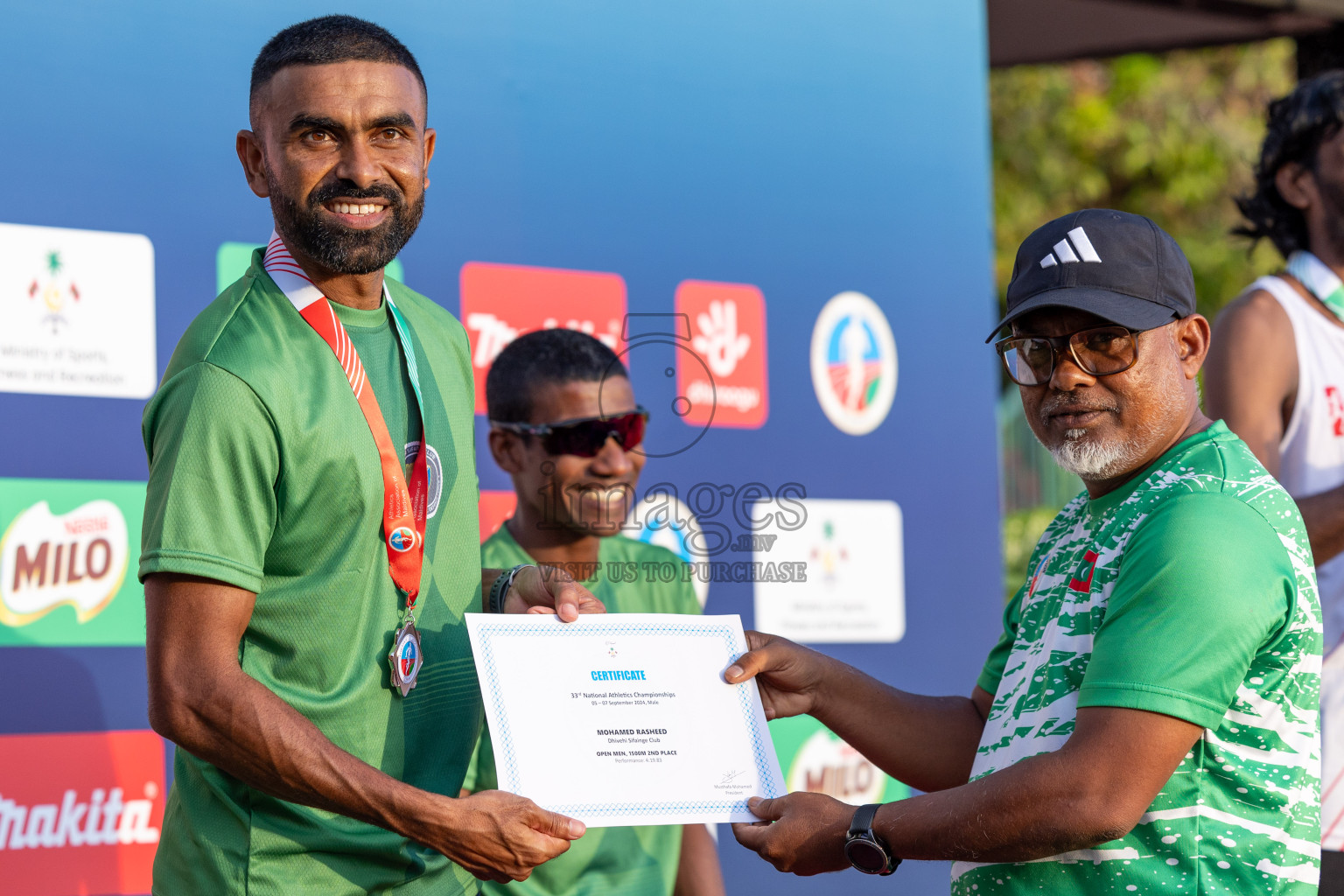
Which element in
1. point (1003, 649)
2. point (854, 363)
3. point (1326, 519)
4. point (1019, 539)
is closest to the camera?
point (1003, 649)

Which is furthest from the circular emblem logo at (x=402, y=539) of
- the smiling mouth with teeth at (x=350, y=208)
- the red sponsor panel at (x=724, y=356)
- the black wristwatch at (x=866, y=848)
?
the red sponsor panel at (x=724, y=356)

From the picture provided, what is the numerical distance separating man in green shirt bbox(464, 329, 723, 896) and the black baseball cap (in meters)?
1.45

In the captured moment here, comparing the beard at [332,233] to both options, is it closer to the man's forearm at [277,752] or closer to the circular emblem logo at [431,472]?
the circular emblem logo at [431,472]

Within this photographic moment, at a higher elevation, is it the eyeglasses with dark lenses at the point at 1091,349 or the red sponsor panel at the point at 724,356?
the red sponsor panel at the point at 724,356

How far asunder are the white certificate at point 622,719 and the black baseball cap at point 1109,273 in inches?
32.9

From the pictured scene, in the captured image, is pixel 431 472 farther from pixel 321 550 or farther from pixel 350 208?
pixel 350 208

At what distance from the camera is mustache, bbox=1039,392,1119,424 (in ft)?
7.26

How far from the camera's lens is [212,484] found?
1.99 metres

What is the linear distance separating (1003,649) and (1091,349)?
0.66 meters

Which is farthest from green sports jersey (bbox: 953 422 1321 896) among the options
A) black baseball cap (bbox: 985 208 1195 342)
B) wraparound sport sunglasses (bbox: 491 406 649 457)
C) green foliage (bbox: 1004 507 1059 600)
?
green foliage (bbox: 1004 507 1059 600)

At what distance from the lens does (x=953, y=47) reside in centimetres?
490

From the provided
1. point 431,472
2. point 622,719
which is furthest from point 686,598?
point 431,472

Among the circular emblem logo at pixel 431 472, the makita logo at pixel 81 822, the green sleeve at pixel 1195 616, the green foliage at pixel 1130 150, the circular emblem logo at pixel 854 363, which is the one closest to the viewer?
the green sleeve at pixel 1195 616

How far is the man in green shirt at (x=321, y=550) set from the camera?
199 cm
